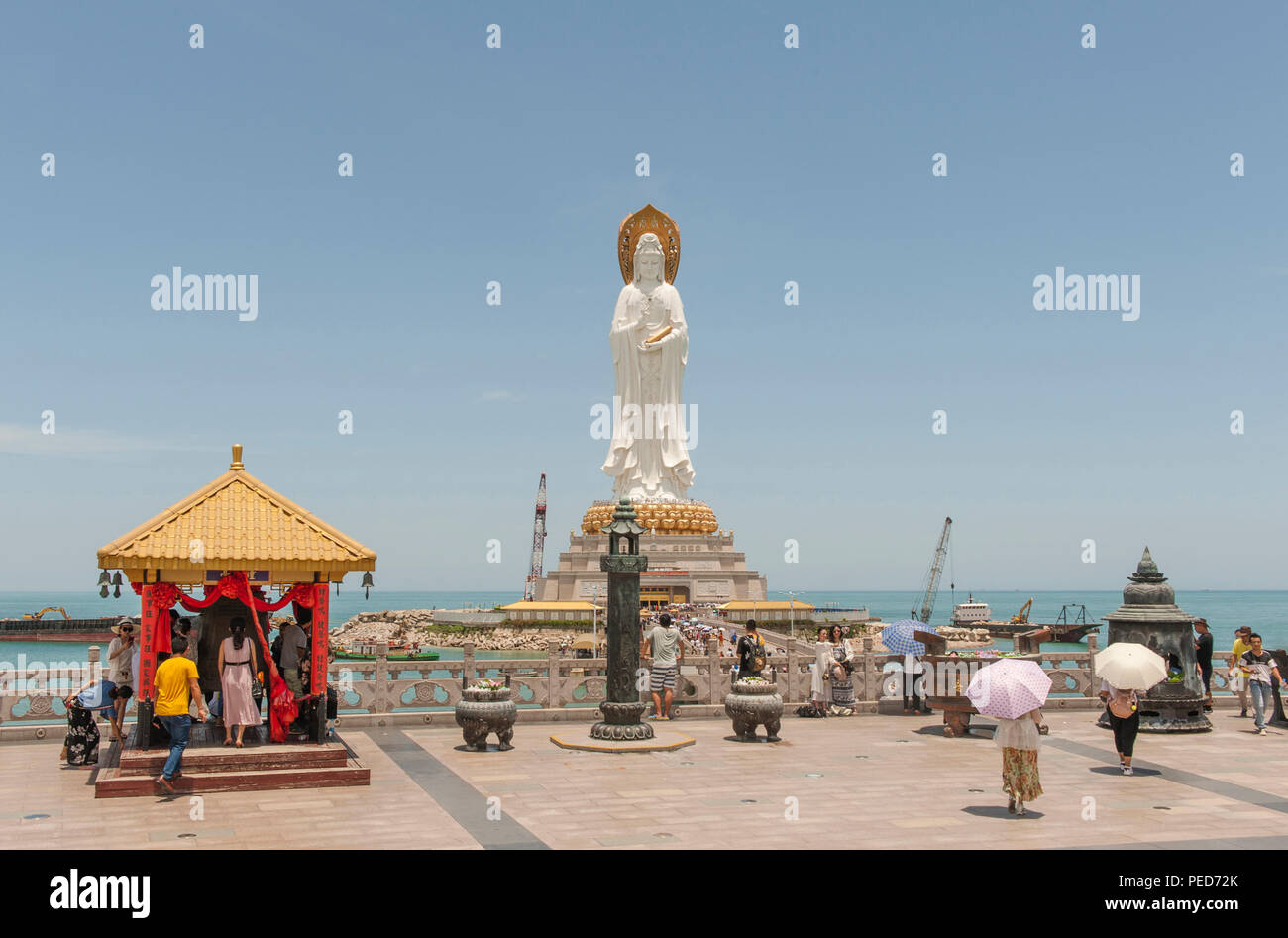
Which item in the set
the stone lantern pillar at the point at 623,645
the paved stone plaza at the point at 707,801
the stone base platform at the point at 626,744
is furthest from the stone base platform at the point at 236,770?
the stone lantern pillar at the point at 623,645

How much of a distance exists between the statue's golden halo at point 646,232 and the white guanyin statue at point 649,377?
5 centimetres

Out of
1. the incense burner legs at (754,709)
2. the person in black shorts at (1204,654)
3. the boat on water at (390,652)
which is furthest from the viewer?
the boat on water at (390,652)

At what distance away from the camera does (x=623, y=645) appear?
16578 millimetres

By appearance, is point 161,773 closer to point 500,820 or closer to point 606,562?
point 500,820

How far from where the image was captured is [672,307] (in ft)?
167

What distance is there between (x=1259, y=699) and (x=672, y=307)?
35938 mm

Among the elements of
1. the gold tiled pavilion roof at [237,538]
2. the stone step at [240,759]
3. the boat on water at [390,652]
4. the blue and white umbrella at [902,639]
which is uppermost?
the gold tiled pavilion roof at [237,538]

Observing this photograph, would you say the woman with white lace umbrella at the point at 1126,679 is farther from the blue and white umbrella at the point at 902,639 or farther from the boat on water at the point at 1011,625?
the boat on water at the point at 1011,625

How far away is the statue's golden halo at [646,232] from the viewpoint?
52.4 metres

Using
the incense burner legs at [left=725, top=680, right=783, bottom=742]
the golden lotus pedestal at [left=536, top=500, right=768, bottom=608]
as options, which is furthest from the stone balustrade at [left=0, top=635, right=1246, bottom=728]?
the golden lotus pedestal at [left=536, top=500, right=768, bottom=608]

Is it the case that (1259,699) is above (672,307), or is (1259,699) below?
below

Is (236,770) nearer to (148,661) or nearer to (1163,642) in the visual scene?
(148,661)

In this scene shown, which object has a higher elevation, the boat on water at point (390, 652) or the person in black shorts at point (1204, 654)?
the person in black shorts at point (1204, 654)

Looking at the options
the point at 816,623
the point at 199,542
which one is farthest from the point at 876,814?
the point at 816,623
